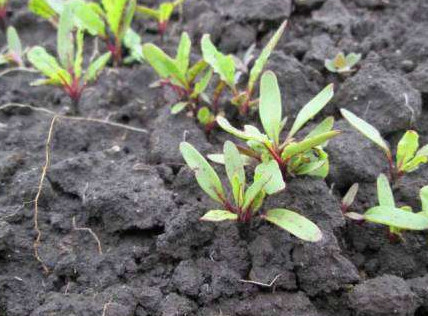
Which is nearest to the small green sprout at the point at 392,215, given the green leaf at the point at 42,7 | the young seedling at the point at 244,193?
the young seedling at the point at 244,193

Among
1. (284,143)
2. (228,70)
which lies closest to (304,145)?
(284,143)

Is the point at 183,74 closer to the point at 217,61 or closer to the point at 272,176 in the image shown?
the point at 217,61

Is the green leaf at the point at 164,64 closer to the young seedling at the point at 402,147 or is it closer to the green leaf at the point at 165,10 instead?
the green leaf at the point at 165,10

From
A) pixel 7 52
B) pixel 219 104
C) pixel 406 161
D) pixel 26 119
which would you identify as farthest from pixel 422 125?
pixel 7 52

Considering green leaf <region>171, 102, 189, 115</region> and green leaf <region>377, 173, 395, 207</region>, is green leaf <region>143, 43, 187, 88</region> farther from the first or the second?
green leaf <region>377, 173, 395, 207</region>

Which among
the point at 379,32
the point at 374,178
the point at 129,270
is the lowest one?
the point at 129,270

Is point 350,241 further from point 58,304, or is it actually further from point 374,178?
point 58,304
